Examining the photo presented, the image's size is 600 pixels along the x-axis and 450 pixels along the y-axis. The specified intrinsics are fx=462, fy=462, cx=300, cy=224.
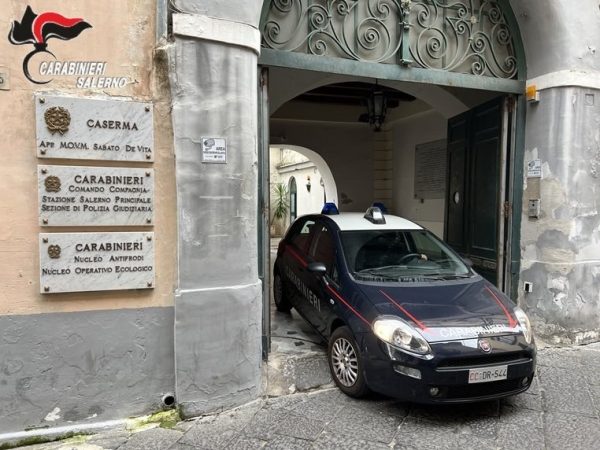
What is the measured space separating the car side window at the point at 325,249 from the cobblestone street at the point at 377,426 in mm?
1149

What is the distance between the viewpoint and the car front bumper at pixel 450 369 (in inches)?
134

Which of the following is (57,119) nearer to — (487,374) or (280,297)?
(487,374)

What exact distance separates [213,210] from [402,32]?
299 cm

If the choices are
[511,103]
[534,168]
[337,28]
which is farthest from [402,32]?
[534,168]

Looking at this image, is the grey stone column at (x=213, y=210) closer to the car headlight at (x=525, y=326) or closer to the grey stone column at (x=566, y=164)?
the car headlight at (x=525, y=326)

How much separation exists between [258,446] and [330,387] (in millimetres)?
1110

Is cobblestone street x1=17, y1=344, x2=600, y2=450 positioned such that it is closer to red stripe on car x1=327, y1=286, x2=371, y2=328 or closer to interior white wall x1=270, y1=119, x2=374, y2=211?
red stripe on car x1=327, y1=286, x2=371, y2=328

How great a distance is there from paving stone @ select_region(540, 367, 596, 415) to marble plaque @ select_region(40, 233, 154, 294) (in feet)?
11.5

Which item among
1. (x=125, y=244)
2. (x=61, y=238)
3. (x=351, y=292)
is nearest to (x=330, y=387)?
(x=351, y=292)

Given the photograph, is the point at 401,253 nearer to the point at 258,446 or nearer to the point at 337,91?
the point at 258,446

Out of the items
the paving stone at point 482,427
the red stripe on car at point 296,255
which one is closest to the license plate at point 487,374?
the paving stone at point 482,427

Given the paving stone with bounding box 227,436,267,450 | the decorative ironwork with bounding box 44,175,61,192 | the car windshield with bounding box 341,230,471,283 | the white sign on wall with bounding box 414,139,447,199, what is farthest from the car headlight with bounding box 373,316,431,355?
the white sign on wall with bounding box 414,139,447,199

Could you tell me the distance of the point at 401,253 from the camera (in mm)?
4762

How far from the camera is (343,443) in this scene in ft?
10.8
